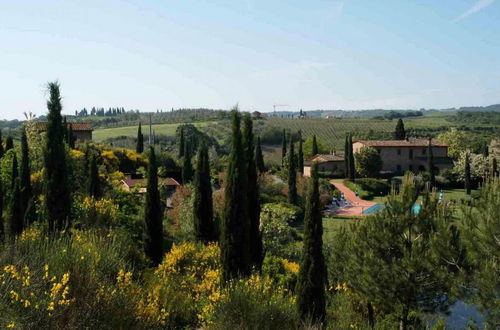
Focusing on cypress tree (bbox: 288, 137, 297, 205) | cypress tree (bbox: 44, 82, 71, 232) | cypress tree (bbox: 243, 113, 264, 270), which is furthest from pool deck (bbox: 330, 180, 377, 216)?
cypress tree (bbox: 44, 82, 71, 232)

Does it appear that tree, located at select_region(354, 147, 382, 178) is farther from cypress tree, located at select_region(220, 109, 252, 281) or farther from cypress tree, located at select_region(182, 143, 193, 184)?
cypress tree, located at select_region(220, 109, 252, 281)

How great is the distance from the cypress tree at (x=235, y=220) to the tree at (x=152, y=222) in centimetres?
648

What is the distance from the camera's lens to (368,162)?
62.8 m

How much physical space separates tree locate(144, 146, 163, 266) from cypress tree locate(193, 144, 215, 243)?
191 centimetres

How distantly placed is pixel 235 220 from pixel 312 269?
353 centimetres

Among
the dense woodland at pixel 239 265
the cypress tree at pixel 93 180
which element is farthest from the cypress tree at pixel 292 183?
the cypress tree at pixel 93 180

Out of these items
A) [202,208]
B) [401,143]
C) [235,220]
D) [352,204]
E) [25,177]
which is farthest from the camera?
[401,143]

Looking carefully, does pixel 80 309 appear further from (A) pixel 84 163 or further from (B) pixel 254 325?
(A) pixel 84 163

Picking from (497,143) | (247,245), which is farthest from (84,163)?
(497,143)

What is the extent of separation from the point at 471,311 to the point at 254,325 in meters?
15.8

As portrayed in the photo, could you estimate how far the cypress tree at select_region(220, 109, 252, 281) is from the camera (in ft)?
50.9

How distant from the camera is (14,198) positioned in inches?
851

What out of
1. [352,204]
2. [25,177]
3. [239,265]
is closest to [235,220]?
[239,265]

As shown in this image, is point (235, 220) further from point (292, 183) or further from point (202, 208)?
point (292, 183)
